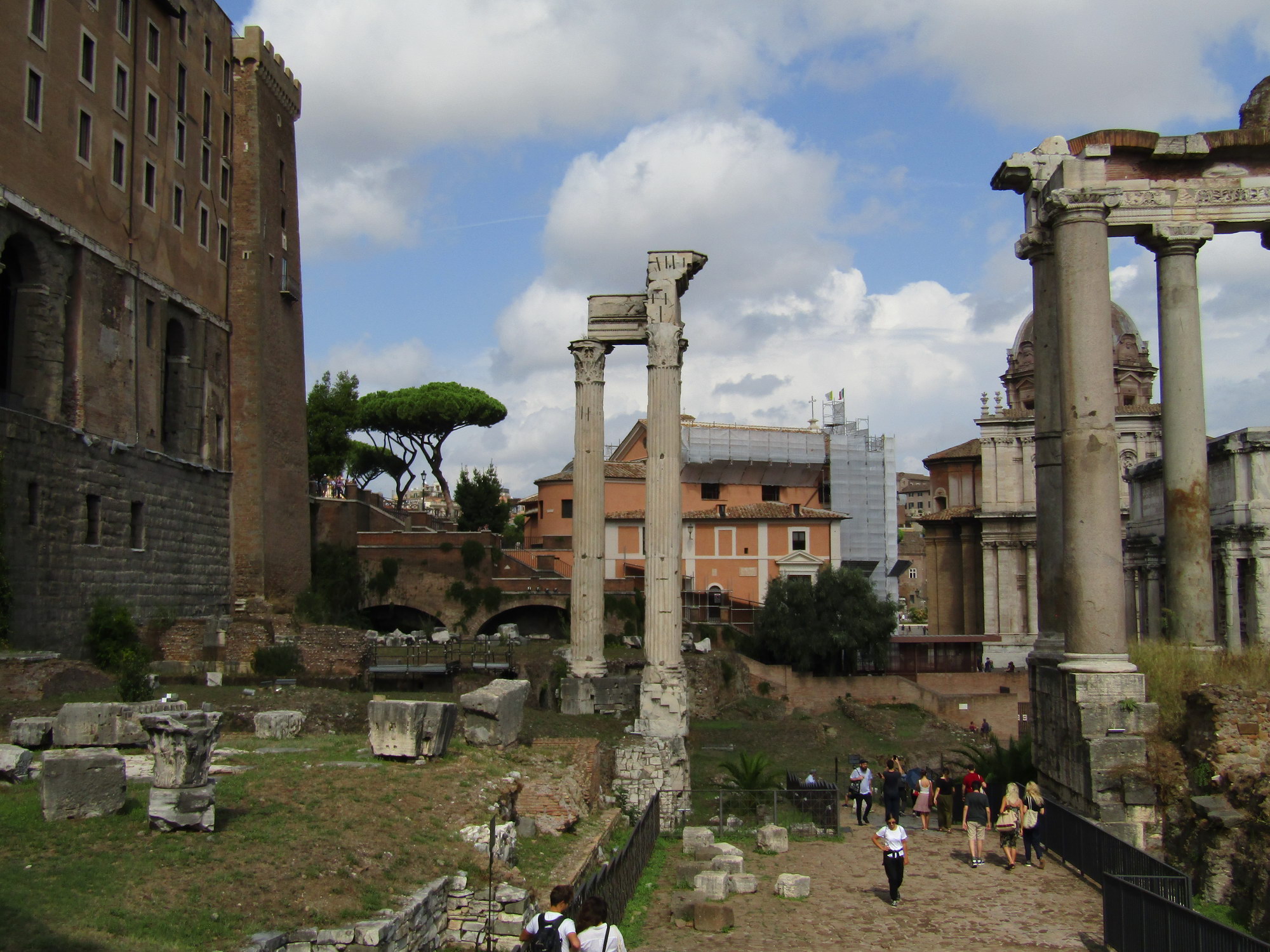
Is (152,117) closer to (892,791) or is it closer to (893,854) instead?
(892,791)

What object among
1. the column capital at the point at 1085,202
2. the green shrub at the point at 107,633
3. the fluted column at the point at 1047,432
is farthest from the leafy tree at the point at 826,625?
the column capital at the point at 1085,202

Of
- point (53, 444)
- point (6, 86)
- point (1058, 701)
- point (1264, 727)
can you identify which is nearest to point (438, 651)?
point (53, 444)

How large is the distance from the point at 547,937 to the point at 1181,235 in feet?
37.7

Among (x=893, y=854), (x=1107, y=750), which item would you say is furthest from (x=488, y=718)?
(x=1107, y=750)

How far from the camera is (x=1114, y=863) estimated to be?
9.89 metres

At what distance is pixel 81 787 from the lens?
26.6 feet

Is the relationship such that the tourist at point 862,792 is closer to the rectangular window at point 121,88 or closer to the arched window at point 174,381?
the arched window at point 174,381

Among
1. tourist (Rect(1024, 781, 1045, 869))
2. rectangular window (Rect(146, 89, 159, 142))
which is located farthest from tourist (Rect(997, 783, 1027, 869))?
rectangular window (Rect(146, 89, 159, 142))

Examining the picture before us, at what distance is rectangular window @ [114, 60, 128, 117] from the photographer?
22.9 meters

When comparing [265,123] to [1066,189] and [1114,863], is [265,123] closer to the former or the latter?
[1066,189]

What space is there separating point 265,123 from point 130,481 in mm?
12053

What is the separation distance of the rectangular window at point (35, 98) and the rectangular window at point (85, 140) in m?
1.15

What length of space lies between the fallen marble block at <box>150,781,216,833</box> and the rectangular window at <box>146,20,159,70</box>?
2097cm

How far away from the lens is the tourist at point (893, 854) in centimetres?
1040
